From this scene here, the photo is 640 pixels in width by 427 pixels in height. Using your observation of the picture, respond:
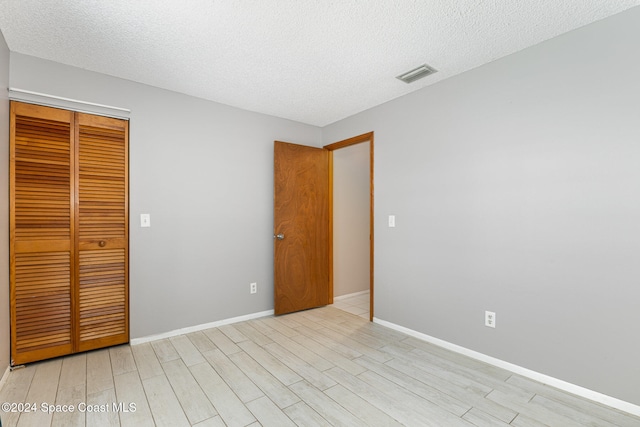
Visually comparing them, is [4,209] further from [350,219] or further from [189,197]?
[350,219]

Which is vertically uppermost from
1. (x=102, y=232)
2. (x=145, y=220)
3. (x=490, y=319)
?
(x=145, y=220)

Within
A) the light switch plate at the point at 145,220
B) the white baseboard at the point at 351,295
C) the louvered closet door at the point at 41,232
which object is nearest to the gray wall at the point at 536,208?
the white baseboard at the point at 351,295

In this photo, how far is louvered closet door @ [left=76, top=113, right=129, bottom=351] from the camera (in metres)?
2.41

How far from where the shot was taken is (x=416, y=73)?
2457mm

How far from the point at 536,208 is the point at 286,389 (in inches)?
84.9

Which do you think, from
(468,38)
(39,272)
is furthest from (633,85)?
(39,272)

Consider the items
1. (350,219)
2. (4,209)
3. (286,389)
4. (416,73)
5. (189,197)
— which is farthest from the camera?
(350,219)

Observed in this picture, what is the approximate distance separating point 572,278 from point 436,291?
99 centimetres

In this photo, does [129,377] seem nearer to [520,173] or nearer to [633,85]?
[520,173]

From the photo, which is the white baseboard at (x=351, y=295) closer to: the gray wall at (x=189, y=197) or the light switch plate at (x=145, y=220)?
the gray wall at (x=189, y=197)

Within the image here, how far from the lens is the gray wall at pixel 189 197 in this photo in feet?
8.52

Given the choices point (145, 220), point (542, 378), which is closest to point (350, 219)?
point (145, 220)

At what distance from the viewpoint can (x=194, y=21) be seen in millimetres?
1811

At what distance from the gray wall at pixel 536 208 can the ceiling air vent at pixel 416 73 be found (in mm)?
239
